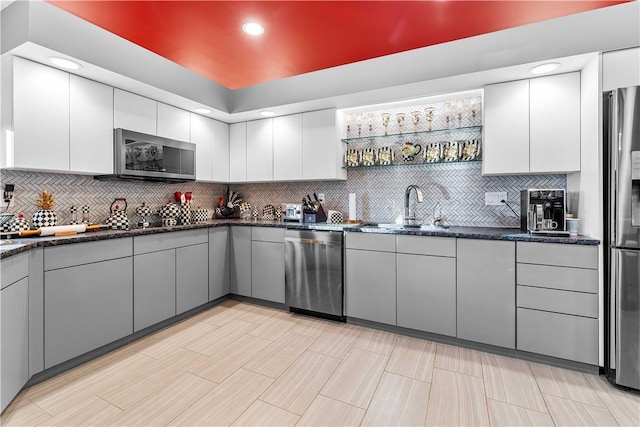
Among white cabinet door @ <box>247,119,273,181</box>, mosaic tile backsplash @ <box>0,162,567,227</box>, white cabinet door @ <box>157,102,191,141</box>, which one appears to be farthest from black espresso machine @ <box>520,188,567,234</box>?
white cabinet door @ <box>157,102,191,141</box>

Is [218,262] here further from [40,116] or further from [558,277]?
[558,277]

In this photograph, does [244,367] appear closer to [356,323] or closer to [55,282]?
[356,323]

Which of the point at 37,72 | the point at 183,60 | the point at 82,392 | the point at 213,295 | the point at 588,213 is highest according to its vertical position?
the point at 183,60

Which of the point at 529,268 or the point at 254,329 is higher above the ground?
the point at 529,268

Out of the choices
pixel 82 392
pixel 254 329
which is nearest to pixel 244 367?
pixel 254 329

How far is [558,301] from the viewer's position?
2119mm

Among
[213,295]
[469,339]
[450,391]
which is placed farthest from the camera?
[213,295]

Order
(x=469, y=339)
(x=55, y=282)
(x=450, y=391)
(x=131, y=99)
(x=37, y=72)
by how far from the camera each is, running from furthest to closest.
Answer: (x=131, y=99)
(x=469, y=339)
(x=37, y=72)
(x=55, y=282)
(x=450, y=391)

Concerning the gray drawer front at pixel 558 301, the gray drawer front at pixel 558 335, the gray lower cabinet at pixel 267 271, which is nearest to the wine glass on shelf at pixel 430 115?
the gray drawer front at pixel 558 301

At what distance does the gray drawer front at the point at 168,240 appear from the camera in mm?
2572

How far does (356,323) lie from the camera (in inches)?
114

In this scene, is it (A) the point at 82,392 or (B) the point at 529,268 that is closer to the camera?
(A) the point at 82,392

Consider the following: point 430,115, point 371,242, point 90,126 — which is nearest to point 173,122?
point 90,126

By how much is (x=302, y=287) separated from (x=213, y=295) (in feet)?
3.48
